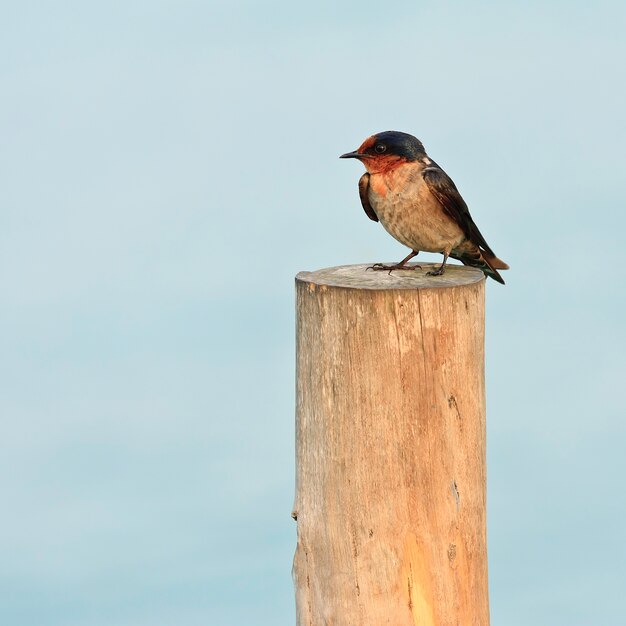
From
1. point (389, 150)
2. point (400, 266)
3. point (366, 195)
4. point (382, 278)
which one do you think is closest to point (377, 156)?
point (389, 150)

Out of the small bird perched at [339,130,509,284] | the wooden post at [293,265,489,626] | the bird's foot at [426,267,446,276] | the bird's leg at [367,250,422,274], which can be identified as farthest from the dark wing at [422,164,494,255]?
the wooden post at [293,265,489,626]

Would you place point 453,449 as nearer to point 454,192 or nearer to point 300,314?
point 300,314

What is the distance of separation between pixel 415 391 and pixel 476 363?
0.39 m

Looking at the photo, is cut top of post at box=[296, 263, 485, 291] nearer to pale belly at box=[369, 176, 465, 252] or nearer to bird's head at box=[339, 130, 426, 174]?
pale belly at box=[369, 176, 465, 252]

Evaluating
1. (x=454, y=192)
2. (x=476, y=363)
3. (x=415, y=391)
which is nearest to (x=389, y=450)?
(x=415, y=391)

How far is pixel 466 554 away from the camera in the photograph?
16.1 feet

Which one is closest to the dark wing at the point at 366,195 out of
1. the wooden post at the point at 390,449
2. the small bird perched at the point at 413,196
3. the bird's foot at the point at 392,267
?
the small bird perched at the point at 413,196

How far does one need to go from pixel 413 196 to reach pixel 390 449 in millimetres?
2226

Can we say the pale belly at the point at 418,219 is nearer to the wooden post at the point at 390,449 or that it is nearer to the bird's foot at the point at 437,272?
the bird's foot at the point at 437,272

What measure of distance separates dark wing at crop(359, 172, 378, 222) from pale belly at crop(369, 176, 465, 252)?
118 millimetres

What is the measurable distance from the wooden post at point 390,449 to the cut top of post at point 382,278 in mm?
21

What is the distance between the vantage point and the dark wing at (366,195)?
6719 millimetres

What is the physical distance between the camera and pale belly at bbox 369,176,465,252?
21.4 feet

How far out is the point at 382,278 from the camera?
515 centimetres
